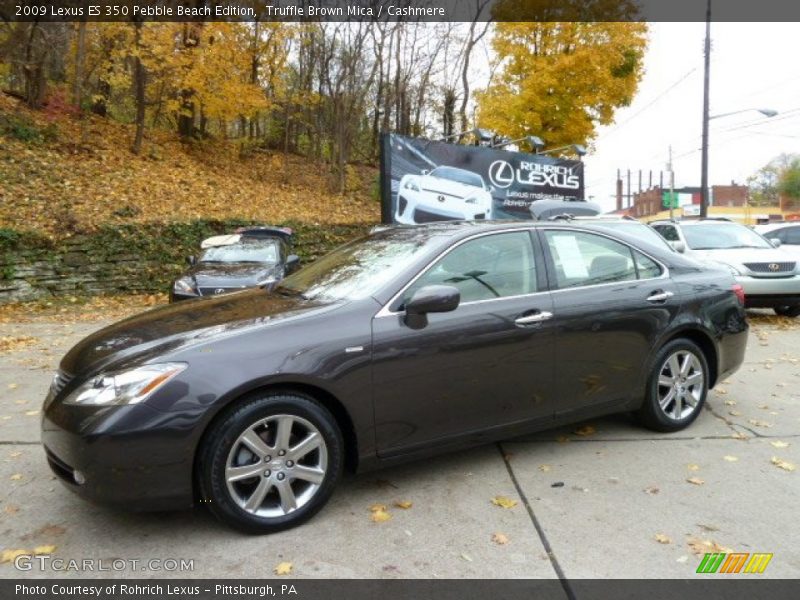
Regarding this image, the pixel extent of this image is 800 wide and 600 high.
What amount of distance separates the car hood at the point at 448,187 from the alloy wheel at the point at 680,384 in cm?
1139

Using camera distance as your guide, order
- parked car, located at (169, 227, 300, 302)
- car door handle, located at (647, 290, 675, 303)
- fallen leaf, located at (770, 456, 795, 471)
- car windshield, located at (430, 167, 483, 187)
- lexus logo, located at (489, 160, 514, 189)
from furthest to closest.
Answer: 1. lexus logo, located at (489, 160, 514, 189)
2. car windshield, located at (430, 167, 483, 187)
3. parked car, located at (169, 227, 300, 302)
4. car door handle, located at (647, 290, 675, 303)
5. fallen leaf, located at (770, 456, 795, 471)

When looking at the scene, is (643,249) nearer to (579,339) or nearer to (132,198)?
(579,339)

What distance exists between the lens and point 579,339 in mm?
3939

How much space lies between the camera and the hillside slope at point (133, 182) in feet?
45.0

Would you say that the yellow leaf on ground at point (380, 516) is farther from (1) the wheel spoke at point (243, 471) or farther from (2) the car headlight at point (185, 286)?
(2) the car headlight at point (185, 286)

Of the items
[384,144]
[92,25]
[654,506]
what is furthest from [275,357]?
[92,25]

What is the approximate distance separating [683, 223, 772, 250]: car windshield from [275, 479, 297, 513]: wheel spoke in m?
9.25

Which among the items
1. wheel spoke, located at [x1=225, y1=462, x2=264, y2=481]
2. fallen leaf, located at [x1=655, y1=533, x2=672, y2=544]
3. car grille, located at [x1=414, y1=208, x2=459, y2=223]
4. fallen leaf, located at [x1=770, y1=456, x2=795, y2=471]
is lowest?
fallen leaf, located at [x1=655, y1=533, x2=672, y2=544]

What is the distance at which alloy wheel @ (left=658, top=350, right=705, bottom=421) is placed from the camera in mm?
4422

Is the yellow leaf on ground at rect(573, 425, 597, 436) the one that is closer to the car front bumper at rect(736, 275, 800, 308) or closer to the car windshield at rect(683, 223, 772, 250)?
the car front bumper at rect(736, 275, 800, 308)

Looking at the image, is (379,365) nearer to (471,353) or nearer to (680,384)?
(471,353)

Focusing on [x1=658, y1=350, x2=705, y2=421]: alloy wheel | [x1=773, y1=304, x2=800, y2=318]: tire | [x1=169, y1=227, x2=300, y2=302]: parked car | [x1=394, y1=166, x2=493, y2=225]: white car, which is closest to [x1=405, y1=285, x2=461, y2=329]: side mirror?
[x1=658, y1=350, x2=705, y2=421]: alloy wheel

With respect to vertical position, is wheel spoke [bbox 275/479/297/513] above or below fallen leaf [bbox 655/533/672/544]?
above

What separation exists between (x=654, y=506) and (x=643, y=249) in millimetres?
1901
